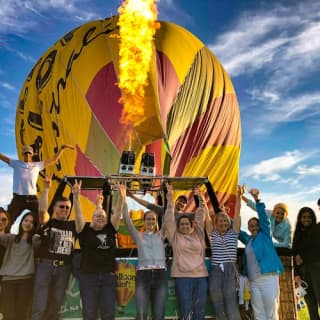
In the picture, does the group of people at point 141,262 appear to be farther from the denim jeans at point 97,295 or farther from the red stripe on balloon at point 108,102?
the red stripe on balloon at point 108,102

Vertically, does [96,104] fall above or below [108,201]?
above

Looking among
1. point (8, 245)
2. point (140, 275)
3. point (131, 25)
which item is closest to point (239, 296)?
point (140, 275)

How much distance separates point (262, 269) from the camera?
500 cm

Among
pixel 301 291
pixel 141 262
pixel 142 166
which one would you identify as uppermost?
pixel 142 166

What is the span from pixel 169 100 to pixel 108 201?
20.6 feet

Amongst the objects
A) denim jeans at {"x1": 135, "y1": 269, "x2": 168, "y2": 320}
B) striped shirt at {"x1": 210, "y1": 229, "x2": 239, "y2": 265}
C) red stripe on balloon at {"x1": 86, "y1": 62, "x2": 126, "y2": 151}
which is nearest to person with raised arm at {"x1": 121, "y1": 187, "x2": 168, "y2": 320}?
denim jeans at {"x1": 135, "y1": 269, "x2": 168, "y2": 320}

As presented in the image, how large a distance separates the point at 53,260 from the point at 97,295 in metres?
0.60

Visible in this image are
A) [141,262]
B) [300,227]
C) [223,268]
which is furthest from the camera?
[300,227]

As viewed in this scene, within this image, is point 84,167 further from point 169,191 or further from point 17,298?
point 17,298

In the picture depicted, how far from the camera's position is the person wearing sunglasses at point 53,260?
4.65m

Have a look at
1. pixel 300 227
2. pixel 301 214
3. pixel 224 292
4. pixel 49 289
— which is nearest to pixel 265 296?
pixel 224 292

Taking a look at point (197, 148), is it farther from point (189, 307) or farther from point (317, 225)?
point (189, 307)

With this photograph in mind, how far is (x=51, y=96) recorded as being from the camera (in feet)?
38.3

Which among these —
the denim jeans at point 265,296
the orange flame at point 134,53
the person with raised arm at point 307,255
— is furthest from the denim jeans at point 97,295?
the orange flame at point 134,53
